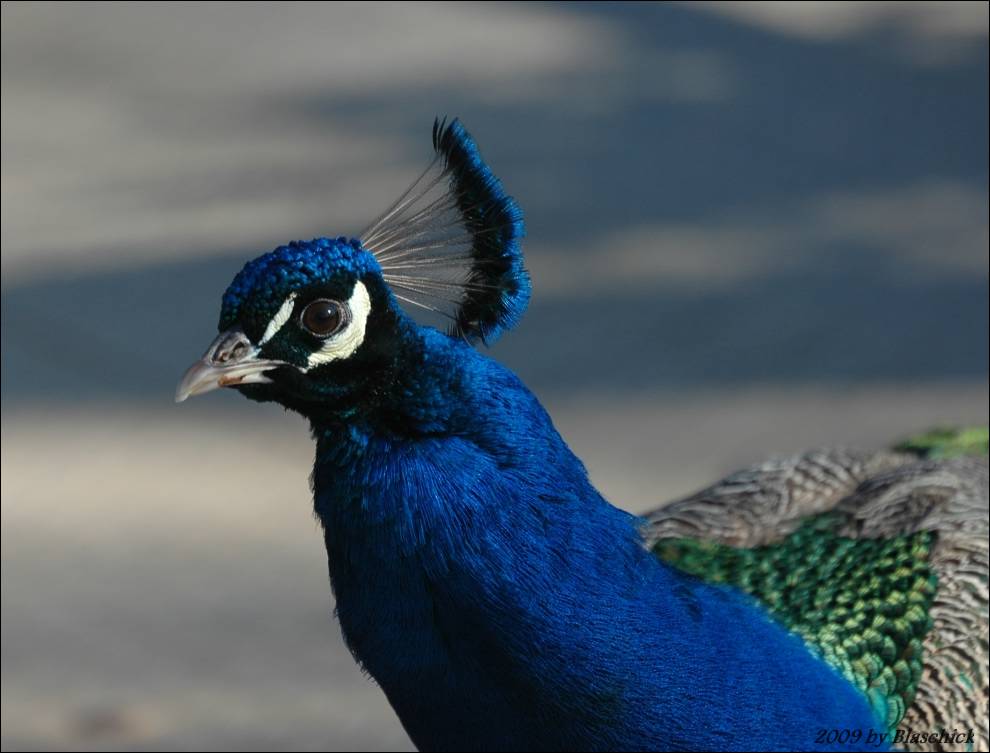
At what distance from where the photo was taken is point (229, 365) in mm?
1200

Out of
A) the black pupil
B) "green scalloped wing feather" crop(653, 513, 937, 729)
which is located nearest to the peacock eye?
the black pupil

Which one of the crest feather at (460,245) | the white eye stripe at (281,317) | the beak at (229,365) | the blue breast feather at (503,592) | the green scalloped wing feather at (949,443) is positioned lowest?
the blue breast feather at (503,592)

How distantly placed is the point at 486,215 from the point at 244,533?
131 centimetres

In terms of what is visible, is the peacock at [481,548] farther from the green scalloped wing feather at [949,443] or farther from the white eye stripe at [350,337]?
the green scalloped wing feather at [949,443]

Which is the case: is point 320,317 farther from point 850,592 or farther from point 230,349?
point 850,592

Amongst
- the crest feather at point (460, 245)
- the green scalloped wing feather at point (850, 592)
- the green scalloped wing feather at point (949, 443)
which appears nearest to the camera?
the crest feather at point (460, 245)

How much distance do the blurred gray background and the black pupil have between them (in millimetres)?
1066

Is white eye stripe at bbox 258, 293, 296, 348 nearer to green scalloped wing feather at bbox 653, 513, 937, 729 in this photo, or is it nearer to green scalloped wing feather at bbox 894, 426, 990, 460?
green scalloped wing feather at bbox 653, 513, 937, 729

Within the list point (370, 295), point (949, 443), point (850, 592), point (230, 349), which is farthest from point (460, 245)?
point (949, 443)

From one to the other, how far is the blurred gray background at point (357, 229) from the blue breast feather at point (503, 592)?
2.81ft

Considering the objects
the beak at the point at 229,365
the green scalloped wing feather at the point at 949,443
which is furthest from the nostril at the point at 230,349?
the green scalloped wing feather at the point at 949,443

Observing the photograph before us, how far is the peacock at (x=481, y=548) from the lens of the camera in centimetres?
122

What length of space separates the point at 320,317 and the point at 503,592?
262 mm

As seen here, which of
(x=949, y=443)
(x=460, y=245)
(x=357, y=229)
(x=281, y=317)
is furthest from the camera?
(x=357, y=229)
